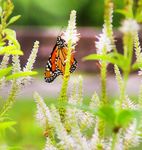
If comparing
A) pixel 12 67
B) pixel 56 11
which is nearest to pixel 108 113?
pixel 12 67

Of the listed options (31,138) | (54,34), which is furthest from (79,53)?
(31,138)

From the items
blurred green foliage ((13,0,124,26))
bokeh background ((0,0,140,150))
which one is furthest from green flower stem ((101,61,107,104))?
blurred green foliage ((13,0,124,26))

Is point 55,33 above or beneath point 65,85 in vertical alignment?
above

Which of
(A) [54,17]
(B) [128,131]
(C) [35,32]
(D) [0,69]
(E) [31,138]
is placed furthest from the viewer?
(A) [54,17]

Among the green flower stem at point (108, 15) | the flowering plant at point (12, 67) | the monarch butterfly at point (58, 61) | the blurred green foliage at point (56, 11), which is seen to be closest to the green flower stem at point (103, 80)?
the green flower stem at point (108, 15)

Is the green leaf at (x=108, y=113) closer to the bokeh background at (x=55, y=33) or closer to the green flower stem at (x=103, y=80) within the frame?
the green flower stem at (x=103, y=80)

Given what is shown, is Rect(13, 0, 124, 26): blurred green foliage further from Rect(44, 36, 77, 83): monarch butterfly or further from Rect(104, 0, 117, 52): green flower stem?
Rect(104, 0, 117, 52): green flower stem

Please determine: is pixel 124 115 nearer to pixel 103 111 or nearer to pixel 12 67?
pixel 103 111

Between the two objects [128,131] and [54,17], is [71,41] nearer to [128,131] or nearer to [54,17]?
[128,131]
